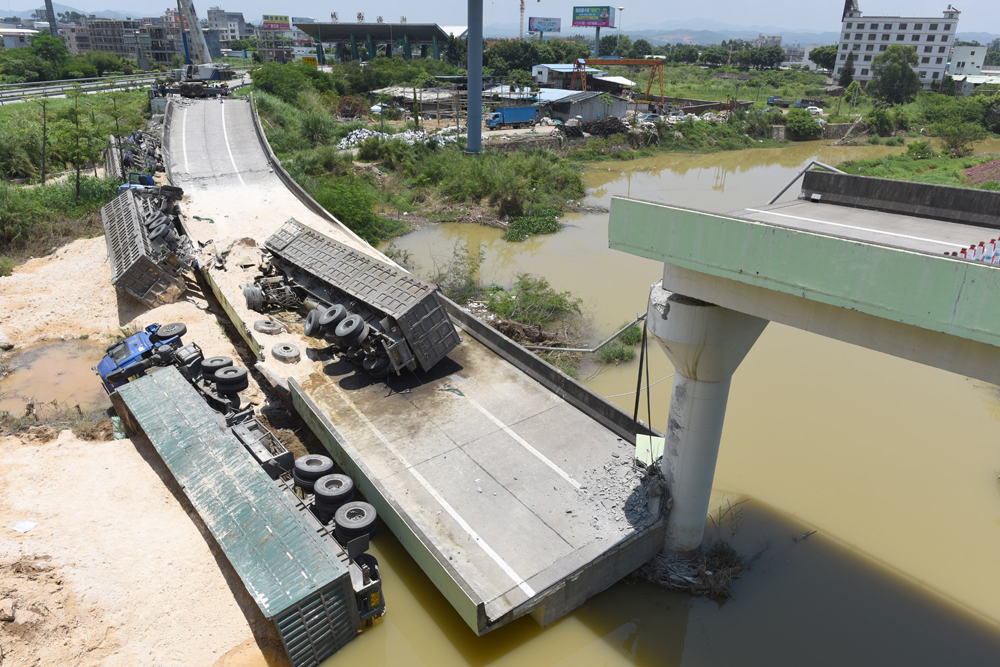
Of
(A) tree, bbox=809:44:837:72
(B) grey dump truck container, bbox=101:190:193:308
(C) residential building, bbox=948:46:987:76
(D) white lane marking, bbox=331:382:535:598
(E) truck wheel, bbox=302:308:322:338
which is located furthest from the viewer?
(A) tree, bbox=809:44:837:72

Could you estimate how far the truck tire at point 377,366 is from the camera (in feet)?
43.5

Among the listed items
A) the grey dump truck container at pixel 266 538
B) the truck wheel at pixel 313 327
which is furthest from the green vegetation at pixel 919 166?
the grey dump truck container at pixel 266 538

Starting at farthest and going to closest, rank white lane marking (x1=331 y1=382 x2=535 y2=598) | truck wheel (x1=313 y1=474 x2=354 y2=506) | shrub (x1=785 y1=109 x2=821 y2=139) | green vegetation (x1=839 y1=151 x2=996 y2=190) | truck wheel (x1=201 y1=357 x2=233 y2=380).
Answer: shrub (x1=785 y1=109 x2=821 y2=139), green vegetation (x1=839 y1=151 x2=996 y2=190), truck wheel (x1=201 y1=357 x2=233 y2=380), truck wheel (x1=313 y1=474 x2=354 y2=506), white lane marking (x1=331 y1=382 x2=535 y2=598)

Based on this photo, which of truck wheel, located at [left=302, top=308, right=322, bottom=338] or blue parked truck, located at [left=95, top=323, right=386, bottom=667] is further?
truck wheel, located at [left=302, top=308, right=322, bottom=338]

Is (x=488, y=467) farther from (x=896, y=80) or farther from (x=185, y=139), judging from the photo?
(x=896, y=80)

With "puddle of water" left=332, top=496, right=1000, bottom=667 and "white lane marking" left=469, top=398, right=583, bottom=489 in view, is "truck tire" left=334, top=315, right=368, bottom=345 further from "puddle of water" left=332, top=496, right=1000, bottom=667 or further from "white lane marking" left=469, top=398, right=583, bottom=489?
"puddle of water" left=332, top=496, right=1000, bottom=667

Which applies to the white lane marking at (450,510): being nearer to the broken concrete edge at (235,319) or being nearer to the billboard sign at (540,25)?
the broken concrete edge at (235,319)

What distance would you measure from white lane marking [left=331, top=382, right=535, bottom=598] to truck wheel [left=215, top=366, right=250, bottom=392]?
2136 mm

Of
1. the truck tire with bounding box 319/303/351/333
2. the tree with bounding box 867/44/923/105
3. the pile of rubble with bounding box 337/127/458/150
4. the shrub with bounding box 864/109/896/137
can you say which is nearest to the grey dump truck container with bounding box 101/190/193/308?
the truck tire with bounding box 319/303/351/333

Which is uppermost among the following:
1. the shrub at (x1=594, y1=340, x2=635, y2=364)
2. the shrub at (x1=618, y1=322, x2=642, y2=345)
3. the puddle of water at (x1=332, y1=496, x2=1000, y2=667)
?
the shrub at (x1=618, y1=322, x2=642, y2=345)

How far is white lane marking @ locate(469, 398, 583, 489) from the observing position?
10578 mm

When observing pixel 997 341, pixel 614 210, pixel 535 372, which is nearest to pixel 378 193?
pixel 535 372

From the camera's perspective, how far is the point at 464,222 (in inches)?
1192

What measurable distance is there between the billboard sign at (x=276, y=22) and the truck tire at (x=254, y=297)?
20057 centimetres
